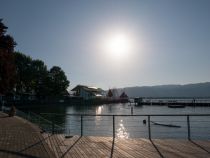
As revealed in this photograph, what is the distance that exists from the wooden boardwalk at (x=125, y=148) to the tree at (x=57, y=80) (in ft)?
281

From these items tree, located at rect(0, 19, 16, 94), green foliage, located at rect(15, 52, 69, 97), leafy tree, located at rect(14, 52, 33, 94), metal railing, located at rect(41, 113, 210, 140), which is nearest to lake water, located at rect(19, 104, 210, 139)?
metal railing, located at rect(41, 113, 210, 140)

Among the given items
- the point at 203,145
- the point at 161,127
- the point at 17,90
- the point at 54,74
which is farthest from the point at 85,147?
the point at 54,74

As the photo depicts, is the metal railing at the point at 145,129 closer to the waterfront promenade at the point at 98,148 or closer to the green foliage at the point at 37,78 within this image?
the waterfront promenade at the point at 98,148

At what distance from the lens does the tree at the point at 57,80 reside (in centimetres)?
9701

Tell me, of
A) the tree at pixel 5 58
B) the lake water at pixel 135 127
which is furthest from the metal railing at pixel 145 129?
the tree at pixel 5 58

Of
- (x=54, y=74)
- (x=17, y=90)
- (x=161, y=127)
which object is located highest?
(x=54, y=74)

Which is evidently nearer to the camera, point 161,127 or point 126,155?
point 126,155

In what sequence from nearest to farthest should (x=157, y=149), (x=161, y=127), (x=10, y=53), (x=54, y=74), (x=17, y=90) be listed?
(x=157, y=149) → (x=10, y=53) → (x=161, y=127) → (x=17, y=90) → (x=54, y=74)

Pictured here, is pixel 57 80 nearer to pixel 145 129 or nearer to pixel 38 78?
pixel 38 78

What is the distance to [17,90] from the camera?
8819 cm

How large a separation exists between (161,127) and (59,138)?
29.1 metres

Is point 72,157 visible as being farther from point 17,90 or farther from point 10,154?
point 17,90

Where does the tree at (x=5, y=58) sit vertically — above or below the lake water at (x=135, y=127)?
above

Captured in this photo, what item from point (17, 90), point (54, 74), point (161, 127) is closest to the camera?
point (161, 127)
